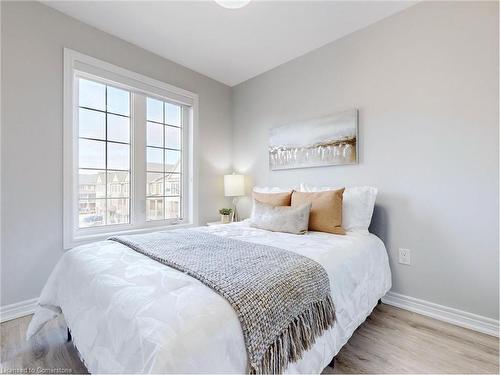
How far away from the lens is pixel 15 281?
1925 millimetres

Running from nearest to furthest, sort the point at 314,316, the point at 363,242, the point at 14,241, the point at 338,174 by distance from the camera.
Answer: the point at 314,316
the point at 363,242
the point at 14,241
the point at 338,174

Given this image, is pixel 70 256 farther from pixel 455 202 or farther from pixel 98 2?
pixel 455 202

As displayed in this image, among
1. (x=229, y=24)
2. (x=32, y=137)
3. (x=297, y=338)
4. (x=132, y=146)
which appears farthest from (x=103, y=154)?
(x=297, y=338)

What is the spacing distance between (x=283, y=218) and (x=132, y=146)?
6.10ft

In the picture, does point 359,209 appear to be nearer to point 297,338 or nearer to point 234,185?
point 297,338

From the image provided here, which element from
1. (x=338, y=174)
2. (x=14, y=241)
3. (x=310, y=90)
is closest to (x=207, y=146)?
(x=310, y=90)

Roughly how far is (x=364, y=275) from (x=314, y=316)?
68cm

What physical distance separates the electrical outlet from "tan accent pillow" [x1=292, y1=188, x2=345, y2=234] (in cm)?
60

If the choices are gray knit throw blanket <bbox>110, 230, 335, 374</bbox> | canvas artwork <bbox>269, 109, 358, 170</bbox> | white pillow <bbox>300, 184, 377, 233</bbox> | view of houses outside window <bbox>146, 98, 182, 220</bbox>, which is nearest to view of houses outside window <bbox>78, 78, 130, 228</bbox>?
view of houses outside window <bbox>146, 98, 182, 220</bbox>

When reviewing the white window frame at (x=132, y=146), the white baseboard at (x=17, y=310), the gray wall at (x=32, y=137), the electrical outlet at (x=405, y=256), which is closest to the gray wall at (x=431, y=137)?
the electrical outlet at (x=405, y=256)

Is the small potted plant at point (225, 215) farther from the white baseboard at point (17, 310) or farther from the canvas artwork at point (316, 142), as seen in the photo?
the white baseboard at point (17, 310)

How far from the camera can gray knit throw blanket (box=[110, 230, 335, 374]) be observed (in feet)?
2.82

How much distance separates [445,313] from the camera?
1.87 meters

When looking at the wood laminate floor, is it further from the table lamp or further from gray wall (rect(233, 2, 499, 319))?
the table lamp
